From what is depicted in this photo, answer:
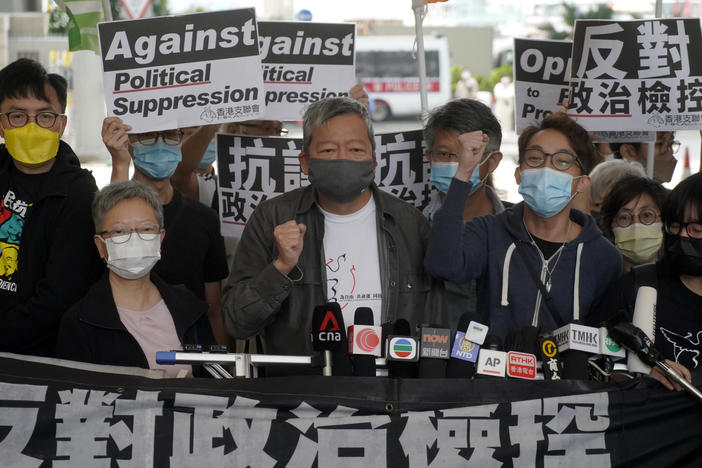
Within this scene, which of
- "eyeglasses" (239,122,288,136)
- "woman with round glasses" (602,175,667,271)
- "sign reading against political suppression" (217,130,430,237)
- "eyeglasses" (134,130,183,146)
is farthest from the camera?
Result: "eyeglasses" (239,122,288,136)

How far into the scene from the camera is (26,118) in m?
4.36

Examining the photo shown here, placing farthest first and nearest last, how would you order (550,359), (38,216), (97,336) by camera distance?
(38,216) < (97,336) < (550,359)

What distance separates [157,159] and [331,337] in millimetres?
2072

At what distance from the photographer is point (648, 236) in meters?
4.88

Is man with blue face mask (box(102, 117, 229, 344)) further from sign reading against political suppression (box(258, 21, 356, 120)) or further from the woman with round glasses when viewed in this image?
the woman with round glasses

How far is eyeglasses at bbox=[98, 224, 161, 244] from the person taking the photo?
3.96 metres

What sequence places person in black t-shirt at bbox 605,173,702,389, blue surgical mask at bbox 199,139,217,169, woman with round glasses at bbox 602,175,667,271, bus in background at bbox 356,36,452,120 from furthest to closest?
bus in background at bbox 356,36,452,120 → blue surgical mask at bbox 199,139,217,169 → woman with round glasses at bbox 602,175,667,271 → person in black t-shirt at bbox 605,173,702,389

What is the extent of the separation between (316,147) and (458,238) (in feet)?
2.31

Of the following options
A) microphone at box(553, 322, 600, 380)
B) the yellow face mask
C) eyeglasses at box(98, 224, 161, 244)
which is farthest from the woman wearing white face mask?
microphone at box(553, 322, 600, 380)

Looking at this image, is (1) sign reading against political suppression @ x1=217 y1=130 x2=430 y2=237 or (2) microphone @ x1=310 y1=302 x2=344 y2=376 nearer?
(2) microphone @ x1=310 y1=302 x2=344 y2=376

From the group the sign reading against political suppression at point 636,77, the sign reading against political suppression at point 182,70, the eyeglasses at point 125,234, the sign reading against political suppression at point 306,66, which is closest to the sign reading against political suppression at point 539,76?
the sign reading against political suppression at point 636,77

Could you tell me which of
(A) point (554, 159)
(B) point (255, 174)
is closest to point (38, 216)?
(B) point (255, 174)

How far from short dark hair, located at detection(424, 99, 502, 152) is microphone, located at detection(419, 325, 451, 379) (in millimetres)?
1701

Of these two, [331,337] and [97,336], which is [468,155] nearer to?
[331,337]
